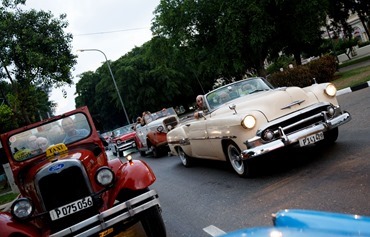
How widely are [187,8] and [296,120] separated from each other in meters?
22.1

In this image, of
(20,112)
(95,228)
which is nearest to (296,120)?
(95,228)

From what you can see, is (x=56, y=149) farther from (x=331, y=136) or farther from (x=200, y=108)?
(x=331, y=136)

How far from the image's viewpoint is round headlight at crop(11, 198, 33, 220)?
456cm

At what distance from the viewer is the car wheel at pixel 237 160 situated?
658 cm

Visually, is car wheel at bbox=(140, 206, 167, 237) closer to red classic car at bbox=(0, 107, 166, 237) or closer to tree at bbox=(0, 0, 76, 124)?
red classic car at bbox=(0, 107, 166, 237)

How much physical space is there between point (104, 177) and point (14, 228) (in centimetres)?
116

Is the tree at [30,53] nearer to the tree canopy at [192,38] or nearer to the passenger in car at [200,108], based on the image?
the tree canopy at [192,38]

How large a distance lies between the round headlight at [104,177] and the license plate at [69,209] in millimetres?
272

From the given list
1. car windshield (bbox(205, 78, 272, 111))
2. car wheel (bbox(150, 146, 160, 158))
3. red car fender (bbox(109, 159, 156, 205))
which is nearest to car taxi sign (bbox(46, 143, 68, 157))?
red car fender (bbox(109, 159, 156, 205))

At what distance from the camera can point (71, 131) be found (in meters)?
6.13

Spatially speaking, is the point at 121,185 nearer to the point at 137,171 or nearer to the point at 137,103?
the point at 137,171

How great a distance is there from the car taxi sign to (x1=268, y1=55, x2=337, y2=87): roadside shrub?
621 inches

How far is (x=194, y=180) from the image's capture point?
26.9 ft

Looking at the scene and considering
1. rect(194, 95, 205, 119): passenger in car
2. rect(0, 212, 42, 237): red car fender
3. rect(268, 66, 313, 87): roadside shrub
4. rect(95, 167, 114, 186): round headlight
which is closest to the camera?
rect(0, 212, 42, 237): red car fender
